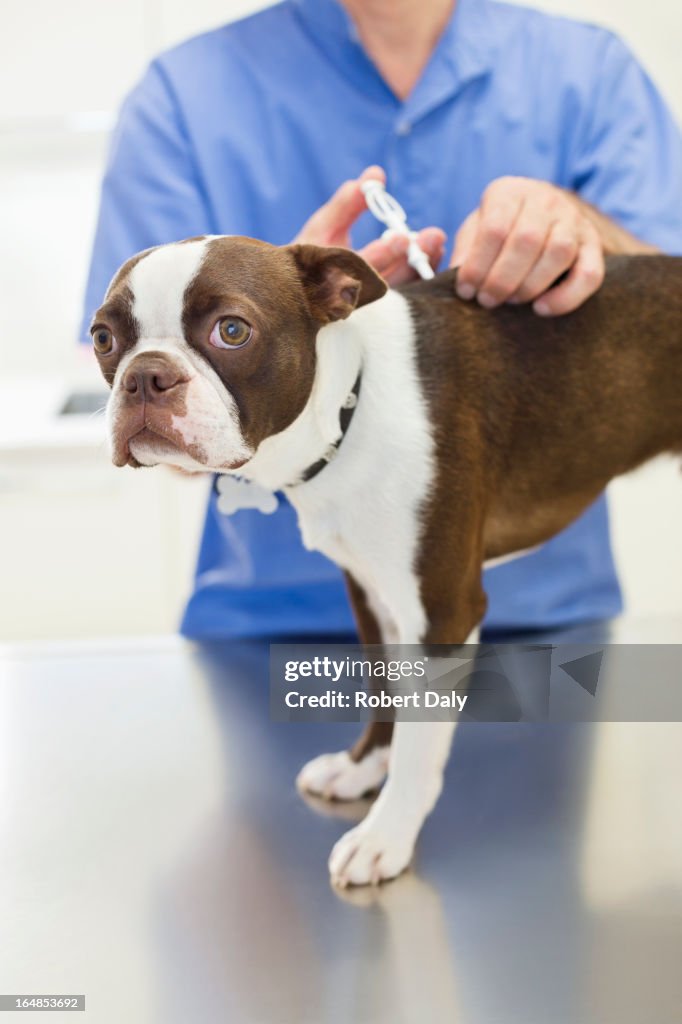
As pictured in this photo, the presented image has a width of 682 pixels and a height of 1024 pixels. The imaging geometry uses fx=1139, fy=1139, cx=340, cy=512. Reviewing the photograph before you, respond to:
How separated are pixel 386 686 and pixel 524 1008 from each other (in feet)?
1.21

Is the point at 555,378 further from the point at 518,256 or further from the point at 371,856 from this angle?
the point at 371,856

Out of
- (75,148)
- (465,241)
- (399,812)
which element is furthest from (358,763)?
(75,148)

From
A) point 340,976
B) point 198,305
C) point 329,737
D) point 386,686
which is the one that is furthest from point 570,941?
point 198,305

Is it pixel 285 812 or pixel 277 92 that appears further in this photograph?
pixel 277 92

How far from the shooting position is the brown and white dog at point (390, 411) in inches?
33.2

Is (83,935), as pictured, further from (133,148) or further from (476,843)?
(133,148)

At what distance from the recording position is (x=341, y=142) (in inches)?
61.8

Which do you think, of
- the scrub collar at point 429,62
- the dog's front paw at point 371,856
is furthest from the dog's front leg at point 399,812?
the scrub collar at point 429,62

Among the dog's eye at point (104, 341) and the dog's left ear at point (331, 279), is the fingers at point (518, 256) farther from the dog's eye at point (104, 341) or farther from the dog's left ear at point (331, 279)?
→ the dog's eye at point (104, 341)

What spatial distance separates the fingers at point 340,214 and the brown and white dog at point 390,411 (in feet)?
0.35

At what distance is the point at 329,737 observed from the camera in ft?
4.33

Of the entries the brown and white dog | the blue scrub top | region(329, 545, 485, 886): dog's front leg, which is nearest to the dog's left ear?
the brown and white dog

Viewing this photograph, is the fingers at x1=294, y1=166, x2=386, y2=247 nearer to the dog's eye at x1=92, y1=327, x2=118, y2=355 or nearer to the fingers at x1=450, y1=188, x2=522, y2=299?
the fingers at x1=450, y1=188, x2=522, y2=299

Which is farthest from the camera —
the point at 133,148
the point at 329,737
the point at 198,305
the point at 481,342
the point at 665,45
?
the point at 665,45
